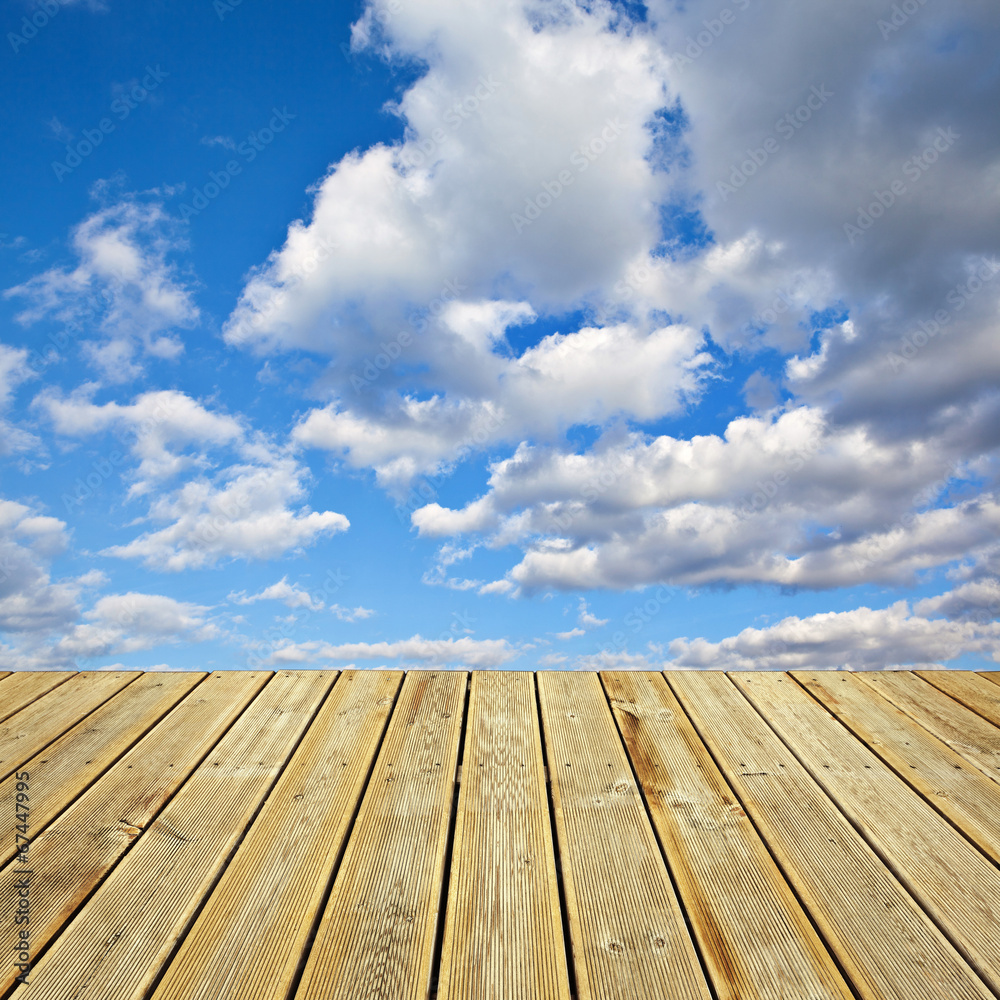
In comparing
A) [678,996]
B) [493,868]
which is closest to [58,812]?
[493,868]

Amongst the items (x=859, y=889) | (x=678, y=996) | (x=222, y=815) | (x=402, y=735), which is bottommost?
(x=678, y=996)

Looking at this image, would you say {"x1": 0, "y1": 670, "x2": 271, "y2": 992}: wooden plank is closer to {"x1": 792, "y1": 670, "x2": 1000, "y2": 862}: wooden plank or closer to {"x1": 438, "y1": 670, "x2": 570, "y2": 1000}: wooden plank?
{"x1": 438, "y1": 670, "x2": 570, "y2": 1000}: wooden plank

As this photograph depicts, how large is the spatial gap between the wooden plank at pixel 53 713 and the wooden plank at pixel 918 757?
3165 millimetres

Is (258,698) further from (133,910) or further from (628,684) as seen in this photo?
(628,684)

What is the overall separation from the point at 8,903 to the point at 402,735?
119 centimetres

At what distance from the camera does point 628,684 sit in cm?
292

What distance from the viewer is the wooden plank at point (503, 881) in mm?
1429

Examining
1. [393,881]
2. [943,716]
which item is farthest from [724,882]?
[943,716]

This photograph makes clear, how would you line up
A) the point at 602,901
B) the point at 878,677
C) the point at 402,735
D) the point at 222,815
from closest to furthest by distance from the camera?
the point at 602,901, the point at 222,815, the point at 402,735, the point at 878,677

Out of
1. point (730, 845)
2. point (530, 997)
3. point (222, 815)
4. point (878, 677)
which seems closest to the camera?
point (530, 997)

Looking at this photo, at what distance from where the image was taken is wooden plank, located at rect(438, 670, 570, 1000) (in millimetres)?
1429

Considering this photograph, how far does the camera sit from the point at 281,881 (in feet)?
5.63

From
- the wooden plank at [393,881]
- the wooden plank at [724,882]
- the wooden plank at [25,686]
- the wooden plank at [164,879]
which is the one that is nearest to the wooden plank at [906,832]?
the wooden plank at [724,882]

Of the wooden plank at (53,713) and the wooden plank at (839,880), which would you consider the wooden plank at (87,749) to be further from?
the wooden plank at (839,880)
